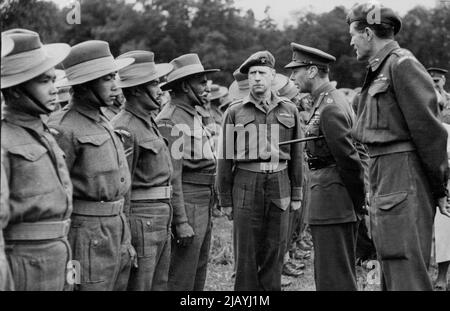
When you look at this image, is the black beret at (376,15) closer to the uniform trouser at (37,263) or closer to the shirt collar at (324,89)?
the shirt collar at (324,89)

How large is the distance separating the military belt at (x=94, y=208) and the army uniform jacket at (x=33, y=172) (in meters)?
0.40

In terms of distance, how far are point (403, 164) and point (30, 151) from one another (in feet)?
8.51

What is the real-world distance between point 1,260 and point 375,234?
2.75 metres

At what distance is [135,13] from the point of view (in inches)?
1793

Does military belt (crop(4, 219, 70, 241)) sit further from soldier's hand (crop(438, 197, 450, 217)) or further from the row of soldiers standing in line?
soldier's hand (crop(438, 197, 450, 217))

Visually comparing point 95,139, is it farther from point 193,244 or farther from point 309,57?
point 309,57

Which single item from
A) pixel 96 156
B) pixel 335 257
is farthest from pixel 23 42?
pixel 335 257

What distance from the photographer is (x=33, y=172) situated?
3818 mm

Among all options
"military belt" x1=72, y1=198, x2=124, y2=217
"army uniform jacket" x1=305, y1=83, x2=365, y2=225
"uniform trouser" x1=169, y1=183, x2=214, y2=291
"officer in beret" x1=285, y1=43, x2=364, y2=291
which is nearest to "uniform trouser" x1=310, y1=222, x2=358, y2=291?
"officer in beret" x1=285, y1=43, x2=364, y2=291

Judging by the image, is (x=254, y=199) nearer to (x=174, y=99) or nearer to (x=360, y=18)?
(x=174, y=99)

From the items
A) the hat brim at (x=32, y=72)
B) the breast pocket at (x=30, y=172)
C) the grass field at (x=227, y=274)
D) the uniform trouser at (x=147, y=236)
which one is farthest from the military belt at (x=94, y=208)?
the grass field at (x=227, y=274)

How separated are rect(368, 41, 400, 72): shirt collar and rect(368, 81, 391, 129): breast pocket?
0.16 m

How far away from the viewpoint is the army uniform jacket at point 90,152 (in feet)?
14.7
